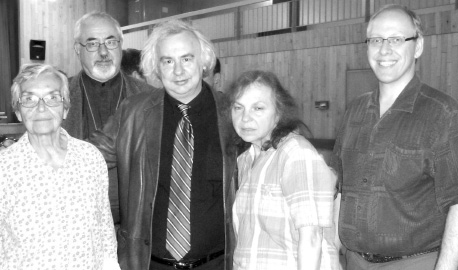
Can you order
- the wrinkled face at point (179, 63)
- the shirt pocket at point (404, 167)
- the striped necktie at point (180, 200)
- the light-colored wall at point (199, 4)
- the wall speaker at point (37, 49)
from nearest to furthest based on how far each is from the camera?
the shirt pocket at point (404, 167) → the striped necktie at point (180, 200) → the wrinkled face at point (179, 63) → the wall speaker at point (37, 49) → the light-colored wall at point (199, 4)

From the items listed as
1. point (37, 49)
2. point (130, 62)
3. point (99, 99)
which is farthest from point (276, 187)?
point (37, 49)

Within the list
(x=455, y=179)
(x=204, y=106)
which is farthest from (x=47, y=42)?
(x=455, y=179)

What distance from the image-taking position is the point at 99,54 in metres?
3.02

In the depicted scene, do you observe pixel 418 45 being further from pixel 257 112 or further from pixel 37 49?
pixel 37 49

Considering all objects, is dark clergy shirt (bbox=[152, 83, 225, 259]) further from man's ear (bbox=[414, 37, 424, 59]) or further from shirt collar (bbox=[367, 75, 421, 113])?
man's ear (bbox=[414, 37, 424, 59])

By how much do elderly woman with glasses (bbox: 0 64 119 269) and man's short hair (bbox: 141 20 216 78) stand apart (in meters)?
0.54

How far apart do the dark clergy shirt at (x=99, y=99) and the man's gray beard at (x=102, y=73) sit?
0.13ft

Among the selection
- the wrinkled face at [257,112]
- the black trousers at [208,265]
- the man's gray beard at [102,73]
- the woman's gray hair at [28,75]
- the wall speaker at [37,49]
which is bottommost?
the black trousers at [208,265]

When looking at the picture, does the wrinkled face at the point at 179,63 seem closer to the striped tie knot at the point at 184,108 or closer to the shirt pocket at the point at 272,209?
the striped tie knot at the point at 184,108

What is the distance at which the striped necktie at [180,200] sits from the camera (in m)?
2.12

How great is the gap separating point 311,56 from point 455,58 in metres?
2.88

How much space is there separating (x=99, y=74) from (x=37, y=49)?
9296mm

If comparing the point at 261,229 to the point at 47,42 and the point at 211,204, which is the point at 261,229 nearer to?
the point at 211,204

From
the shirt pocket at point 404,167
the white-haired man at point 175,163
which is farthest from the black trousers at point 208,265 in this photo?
the shirt pocket at point 404,167
